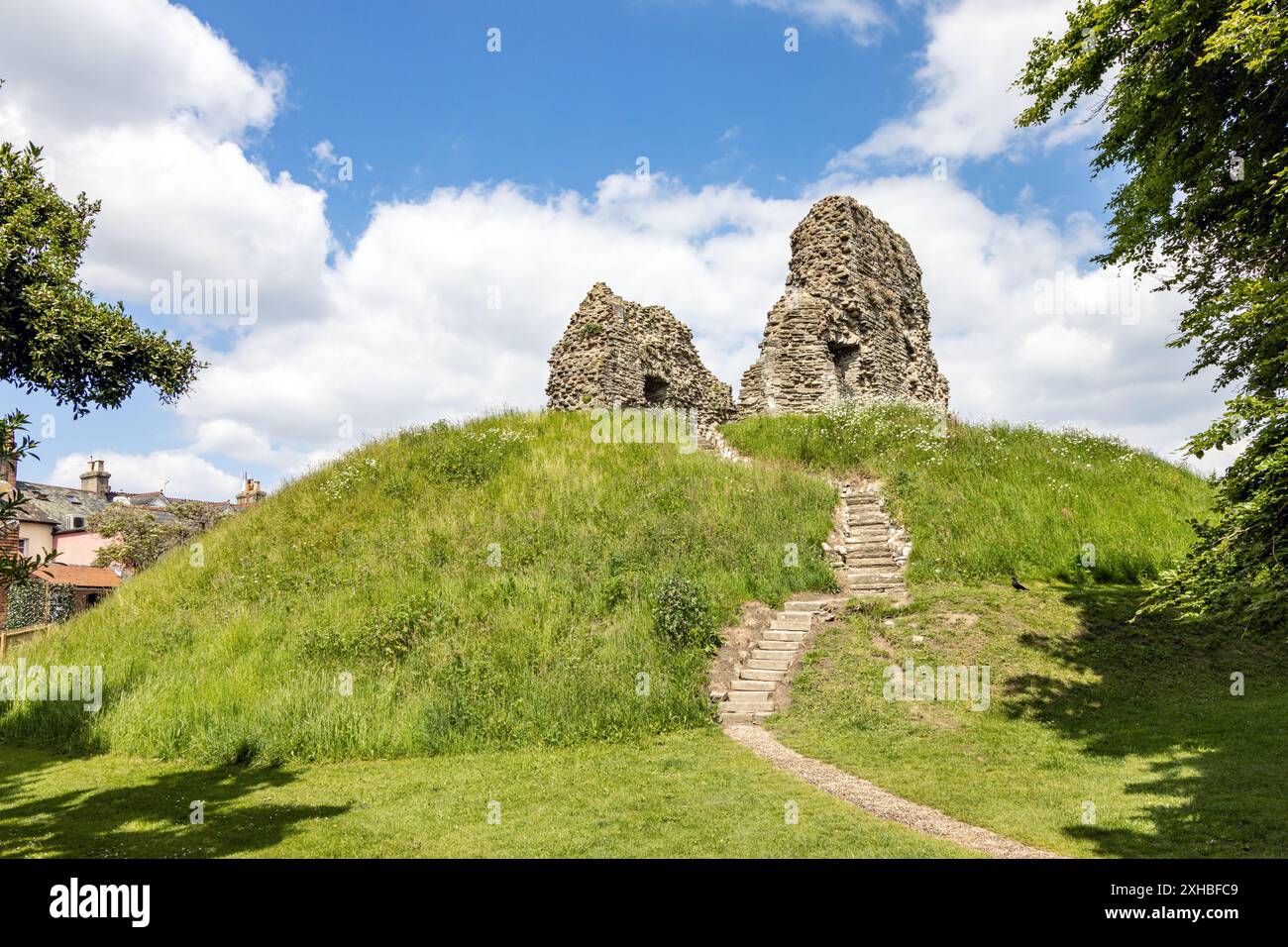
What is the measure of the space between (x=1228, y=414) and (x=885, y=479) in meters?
14.8

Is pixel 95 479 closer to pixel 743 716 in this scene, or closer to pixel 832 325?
pixel 832 325

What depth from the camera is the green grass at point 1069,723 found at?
314 inches

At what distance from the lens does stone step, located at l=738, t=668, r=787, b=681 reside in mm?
13875

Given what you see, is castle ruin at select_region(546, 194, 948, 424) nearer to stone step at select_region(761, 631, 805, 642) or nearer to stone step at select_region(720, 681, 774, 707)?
stone step at select_region(761, 631, 805, 642)

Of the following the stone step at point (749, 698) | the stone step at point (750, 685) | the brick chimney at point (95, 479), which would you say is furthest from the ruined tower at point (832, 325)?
the brick chimney at point (95, 479)

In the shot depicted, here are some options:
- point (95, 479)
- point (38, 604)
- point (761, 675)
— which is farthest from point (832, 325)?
point (95, 479)

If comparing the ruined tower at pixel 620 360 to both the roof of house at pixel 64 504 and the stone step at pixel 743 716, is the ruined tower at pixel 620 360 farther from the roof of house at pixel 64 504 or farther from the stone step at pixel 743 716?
the roof of house at pixel 64 504

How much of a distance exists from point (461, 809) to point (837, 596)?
10.6m

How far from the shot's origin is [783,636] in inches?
596

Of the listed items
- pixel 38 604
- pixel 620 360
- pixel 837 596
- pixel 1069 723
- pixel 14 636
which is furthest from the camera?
pixel 38 604

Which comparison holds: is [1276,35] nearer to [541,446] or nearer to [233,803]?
[233,803]

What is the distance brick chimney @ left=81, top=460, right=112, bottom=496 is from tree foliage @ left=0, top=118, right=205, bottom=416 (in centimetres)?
4787

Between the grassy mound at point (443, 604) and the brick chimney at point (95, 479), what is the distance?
136 ft
